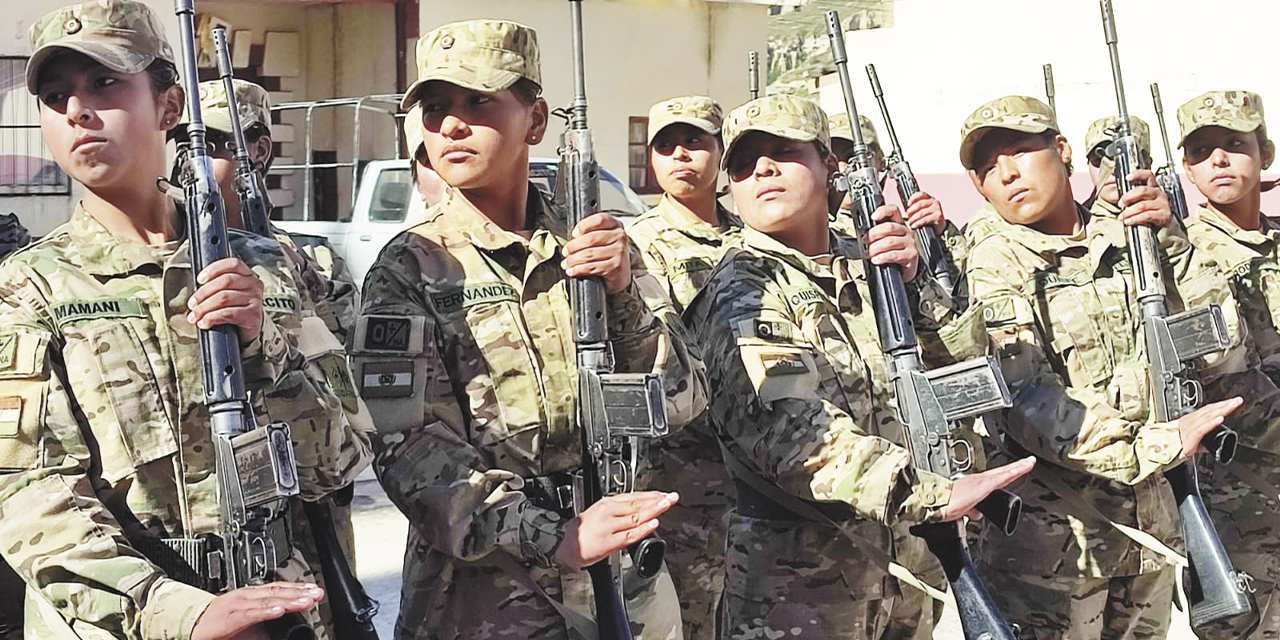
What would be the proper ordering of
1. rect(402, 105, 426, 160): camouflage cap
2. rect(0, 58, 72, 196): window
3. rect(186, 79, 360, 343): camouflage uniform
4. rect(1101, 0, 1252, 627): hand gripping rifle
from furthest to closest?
rect(0, 58, 72, 196): window < rect(186, 79, 360, 343): camouflage uniform < rect(1101, 0, 1252, 627): hand gripping rifle < rect(402, 105, 426, 160): camouflage cap

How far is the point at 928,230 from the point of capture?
17.7ft

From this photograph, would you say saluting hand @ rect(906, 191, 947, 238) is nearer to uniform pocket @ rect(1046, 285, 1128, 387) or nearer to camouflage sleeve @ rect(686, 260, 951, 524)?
uniform pocket @ rect(1046, 285, 1128, 387)

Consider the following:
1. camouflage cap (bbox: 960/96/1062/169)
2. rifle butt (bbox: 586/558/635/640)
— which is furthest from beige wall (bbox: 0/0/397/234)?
rifle butt (bbox: 586/558/635/640)

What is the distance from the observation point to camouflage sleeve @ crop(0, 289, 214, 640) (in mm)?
2240

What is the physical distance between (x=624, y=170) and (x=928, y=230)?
10518mm

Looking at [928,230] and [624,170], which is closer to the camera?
[928,230]

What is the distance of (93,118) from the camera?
241 centimetres

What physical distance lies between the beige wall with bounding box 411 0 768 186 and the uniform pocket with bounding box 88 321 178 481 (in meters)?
12.1

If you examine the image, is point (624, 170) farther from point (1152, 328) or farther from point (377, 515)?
point (1152, 328)

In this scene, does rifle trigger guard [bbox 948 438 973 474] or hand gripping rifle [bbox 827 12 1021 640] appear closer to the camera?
hand gripping rifle [bbox 827 12 1021 640]

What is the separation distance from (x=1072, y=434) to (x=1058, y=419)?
6 cm

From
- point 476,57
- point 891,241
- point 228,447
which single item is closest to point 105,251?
point 228,447

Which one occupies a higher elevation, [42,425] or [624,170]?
[624,170]

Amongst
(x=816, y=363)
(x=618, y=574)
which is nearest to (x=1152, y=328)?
(x=816, y=363)
